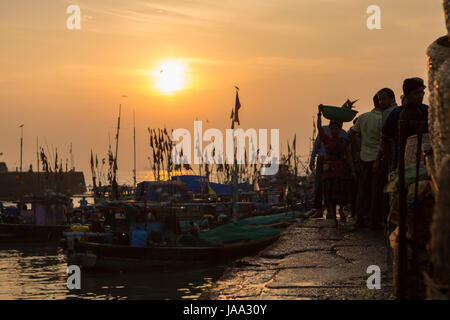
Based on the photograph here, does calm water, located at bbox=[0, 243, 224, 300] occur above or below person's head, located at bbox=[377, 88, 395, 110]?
below

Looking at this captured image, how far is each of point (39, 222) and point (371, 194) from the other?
43.3 metres

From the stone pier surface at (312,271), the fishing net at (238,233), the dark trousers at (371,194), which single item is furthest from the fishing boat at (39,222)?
the stone pier surface at (312,271)

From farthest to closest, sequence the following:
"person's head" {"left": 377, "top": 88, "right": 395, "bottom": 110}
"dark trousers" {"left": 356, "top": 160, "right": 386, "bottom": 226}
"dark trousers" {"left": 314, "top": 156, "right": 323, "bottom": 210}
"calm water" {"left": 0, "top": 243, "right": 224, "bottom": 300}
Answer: "calm water" {"left": 0, "top": 243, "right": 224, "bottom": 300}
"dark trousers" {"left": 314, "top": 156, "right": 323, "bottom": 210}
"dark trousers" {"left": 356, "top": 160, "right": 386, "bottom": 226}
"person's head" {"left": 377, "top": 88, "right": 395, "bottom": 110}

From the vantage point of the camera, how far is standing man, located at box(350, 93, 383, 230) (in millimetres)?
8789

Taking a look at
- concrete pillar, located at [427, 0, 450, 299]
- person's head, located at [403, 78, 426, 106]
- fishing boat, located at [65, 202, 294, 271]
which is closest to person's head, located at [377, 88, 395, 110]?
person's head, located at [403, 78, 426, 106]

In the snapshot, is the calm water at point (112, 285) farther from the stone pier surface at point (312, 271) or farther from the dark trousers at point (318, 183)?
the stone pier surface at point (312, 271)

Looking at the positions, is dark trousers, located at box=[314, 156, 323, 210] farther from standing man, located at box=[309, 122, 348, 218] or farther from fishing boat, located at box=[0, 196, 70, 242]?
fishing boat, located at box=[0, 196, 70, 242]

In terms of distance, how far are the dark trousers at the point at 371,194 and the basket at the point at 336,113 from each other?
1.23m

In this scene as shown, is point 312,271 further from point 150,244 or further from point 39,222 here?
point 39,222

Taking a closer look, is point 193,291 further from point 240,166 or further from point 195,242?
point 240,166

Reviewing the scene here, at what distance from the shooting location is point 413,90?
16.1 feet

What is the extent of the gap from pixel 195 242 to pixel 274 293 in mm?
21147

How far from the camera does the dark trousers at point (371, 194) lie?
874 centimetres
